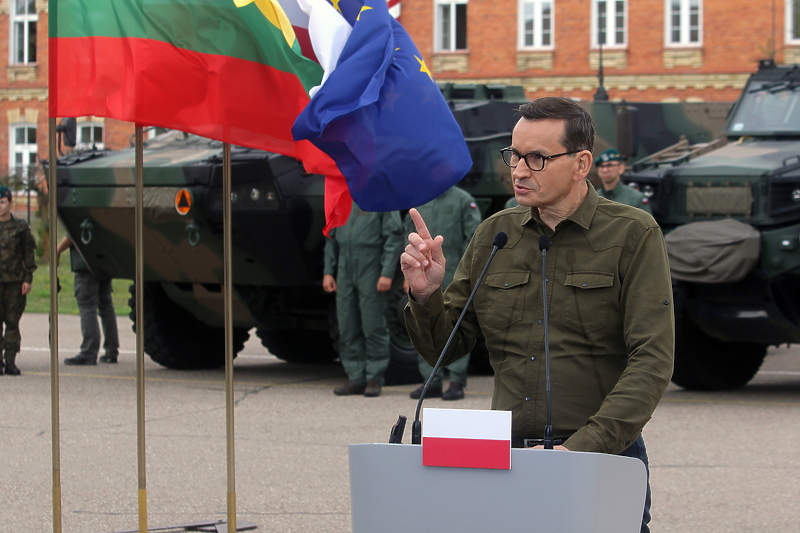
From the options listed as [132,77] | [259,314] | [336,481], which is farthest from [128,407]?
[132,77]

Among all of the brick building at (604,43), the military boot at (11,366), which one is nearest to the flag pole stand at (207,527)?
the military boot at (11,366)

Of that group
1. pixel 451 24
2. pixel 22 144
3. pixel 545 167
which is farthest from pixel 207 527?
pixel 22 144

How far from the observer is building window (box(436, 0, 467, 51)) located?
32.3 m

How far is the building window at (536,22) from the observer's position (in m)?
31.6

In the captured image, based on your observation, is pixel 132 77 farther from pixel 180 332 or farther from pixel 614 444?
pixel 180 332

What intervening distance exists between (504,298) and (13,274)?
29.4ft

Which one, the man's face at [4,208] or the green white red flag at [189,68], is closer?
the green white red flag at [189,68]

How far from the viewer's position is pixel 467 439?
2.80m

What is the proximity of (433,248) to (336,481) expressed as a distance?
3794mm

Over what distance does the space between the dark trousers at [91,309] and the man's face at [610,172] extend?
489cm

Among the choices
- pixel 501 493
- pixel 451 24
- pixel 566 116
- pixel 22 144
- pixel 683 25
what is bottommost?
pixel 501 493

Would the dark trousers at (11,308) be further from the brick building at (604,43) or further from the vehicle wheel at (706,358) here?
the brick building at (604,43)

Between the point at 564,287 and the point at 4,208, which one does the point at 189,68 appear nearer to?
the point at 564,287

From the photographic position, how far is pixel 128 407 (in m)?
9.67
